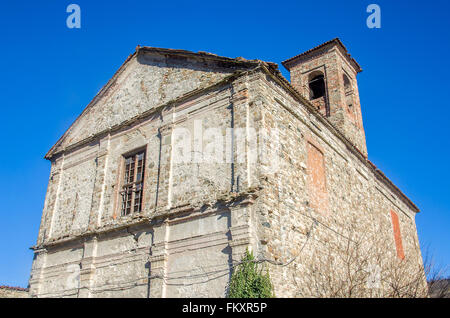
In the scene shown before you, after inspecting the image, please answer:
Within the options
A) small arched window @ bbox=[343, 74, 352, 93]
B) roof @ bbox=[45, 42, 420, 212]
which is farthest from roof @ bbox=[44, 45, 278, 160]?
small arched window @ bbox=[343, 74, 352, 93]

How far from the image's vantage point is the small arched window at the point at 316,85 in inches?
691

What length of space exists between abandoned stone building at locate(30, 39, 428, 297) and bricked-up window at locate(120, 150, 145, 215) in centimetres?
3

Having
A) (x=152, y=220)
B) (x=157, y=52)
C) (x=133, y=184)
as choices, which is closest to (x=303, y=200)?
(x=152, y=220)

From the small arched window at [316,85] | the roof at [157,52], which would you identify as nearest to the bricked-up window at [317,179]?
the roof at [157,52]

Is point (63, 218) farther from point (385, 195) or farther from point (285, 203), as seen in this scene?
point (385, 195)

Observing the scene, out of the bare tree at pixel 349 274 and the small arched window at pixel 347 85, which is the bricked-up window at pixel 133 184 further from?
the small arched window at pixel 347 85

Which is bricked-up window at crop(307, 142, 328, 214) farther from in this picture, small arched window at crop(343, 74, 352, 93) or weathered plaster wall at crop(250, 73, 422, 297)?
small arched window at crop(343, 74, 352, 93)

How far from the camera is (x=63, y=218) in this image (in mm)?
13227

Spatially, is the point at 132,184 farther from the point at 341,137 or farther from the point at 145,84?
the point at 341,137

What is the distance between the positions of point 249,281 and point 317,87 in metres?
11.8

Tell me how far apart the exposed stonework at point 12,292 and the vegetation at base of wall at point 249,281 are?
8.64 meters

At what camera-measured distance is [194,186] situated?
1020 centimetres
